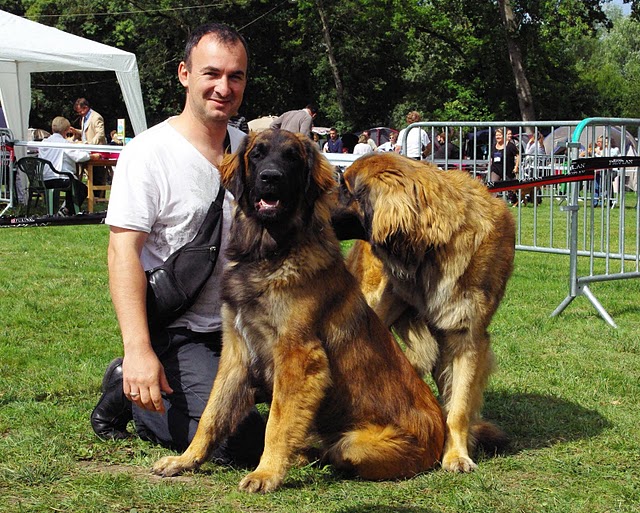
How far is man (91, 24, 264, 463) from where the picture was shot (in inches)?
151

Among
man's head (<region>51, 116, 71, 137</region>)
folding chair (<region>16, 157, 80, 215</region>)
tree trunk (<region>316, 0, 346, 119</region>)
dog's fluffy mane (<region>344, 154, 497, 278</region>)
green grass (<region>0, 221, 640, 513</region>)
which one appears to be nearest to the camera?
green grass (<region>0, 221, 640, 513</region>)

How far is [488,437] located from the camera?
4.16m

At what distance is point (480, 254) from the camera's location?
4086 millimetres

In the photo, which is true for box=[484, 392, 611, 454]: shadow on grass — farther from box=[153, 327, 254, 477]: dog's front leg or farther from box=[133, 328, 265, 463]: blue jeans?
box=[153, 327, 254, 477]: dog's front leg

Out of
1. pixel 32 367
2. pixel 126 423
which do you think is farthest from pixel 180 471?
pixel 32 367

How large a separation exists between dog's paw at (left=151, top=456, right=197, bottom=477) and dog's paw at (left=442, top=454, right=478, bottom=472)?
121cm

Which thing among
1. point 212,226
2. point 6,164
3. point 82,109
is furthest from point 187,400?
point 82,109

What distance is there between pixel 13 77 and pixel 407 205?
1568 centimetres

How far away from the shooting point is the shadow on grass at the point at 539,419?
4445 mm

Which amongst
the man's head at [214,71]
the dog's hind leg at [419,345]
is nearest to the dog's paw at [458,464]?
the dog's hind leg at [419,345]

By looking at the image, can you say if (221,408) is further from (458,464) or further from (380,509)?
(458,464)

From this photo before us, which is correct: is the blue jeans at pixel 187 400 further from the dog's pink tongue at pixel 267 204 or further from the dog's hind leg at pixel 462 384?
the dog's pink tongue at pixel 267 204

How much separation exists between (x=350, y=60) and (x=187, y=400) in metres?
43.2

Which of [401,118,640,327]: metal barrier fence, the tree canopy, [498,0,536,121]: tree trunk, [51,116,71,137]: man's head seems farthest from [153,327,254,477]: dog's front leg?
the tree canopy
